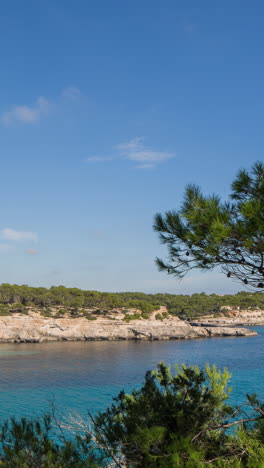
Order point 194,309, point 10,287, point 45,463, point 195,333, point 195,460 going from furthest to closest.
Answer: point 194,309, point 10,287, point 195,333, point 45,463, point 195,460

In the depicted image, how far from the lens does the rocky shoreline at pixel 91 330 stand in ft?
150

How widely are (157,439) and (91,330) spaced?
4781 cm

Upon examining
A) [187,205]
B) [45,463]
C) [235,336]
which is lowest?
[235,336]

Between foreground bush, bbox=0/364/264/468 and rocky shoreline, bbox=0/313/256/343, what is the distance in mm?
44257

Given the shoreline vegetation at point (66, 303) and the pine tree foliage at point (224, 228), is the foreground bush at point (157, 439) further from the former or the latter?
the shoreline vegetation at point (66, 303)

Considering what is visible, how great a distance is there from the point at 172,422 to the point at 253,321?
80.2 metres

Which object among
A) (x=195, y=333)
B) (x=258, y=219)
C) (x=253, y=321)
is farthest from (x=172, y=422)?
(x=253, y=321)

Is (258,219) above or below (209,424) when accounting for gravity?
above

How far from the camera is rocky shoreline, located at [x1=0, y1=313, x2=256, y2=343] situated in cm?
4584

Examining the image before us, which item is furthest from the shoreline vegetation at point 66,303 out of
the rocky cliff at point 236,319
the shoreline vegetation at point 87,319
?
the rocky cliff at point 236,319

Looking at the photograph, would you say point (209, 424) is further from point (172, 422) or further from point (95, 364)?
point (95, 364)

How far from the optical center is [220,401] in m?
4.64

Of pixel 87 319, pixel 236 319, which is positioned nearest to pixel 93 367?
pixel 87 319

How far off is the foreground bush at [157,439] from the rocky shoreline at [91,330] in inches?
1742
